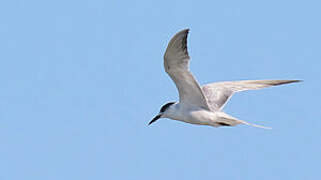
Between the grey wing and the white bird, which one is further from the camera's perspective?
the grey wing

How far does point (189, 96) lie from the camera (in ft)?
42.7

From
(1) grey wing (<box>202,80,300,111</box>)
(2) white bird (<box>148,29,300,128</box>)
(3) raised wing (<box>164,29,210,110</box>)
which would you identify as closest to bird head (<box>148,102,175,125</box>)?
(2) white bird (<box>148,29,300,128</box>)

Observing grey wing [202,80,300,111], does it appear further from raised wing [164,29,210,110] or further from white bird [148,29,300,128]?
raised wing [164,29,210,110]

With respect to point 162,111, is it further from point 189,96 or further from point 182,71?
point 182,71

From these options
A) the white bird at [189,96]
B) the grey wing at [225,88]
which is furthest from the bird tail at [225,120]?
the grey wing at [225,88]

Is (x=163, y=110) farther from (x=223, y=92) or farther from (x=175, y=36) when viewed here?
(x=175, y=36)

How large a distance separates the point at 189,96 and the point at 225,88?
6.23ft

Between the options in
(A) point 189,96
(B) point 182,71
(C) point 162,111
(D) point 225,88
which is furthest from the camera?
(D) point 225,88

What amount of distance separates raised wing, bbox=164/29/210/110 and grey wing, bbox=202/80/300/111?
0.88 metres

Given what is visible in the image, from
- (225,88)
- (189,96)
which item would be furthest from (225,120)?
(225,88)

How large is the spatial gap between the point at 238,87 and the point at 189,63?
2.94 meters

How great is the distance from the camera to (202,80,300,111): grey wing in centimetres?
1418

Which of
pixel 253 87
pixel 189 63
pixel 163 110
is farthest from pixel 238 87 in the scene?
pixel 189 63

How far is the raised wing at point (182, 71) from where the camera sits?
38.9 ft
